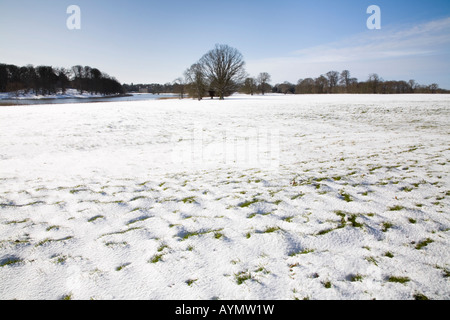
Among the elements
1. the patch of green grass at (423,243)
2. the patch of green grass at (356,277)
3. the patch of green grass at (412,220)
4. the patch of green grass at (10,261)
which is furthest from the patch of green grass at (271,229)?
the patch of green grass at (10,261)

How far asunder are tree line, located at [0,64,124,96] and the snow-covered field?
77.2 m

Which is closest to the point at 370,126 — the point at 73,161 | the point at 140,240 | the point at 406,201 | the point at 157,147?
the point at 406,201

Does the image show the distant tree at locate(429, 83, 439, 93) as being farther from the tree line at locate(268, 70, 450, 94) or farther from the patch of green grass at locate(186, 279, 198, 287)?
the patch of green grass at locate(186, 279, 198, 287)

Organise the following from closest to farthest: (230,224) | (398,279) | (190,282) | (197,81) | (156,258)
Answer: (398,279)
(190,282)
(156,258)
(230,224)
(197,81)

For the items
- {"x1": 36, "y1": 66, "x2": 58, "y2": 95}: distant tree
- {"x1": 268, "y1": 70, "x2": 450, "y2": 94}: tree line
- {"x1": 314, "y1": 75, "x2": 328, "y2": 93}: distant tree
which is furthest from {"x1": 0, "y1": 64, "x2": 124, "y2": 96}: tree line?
{"x1": 314, "y1": 75, "x2": 328, "y2": 93}: distant tree

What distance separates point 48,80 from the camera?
2987 inches

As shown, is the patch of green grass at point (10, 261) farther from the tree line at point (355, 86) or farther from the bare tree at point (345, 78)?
the bare tree at point (345, 78)

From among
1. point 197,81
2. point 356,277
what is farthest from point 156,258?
point 197,81

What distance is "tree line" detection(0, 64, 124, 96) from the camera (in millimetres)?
72312

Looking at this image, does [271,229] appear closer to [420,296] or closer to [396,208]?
[420,296]

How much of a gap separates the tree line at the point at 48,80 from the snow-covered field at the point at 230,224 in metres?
77.2

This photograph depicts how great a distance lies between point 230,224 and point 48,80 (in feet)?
330

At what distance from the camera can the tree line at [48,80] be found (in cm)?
7231

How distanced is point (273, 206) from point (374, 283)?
190 centimetres
